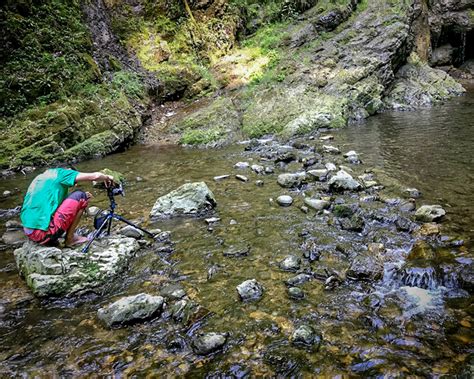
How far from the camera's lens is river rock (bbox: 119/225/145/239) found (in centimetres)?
514

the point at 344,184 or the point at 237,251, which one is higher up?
the point at 237,251

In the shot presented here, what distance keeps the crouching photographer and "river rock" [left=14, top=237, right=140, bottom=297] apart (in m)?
0.20

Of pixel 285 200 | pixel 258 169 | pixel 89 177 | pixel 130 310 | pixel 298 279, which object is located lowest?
pixel 258 169

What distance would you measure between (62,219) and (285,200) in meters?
3.44

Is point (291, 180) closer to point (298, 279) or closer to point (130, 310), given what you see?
point (298, 279)

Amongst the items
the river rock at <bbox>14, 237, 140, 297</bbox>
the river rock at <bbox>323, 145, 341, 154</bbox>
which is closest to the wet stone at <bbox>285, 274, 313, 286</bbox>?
the river rock at <bbox>14, 237, 140, 297</bbox>

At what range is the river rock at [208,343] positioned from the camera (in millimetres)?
2873

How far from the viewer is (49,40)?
1288 cm

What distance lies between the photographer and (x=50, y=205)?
4141 mm

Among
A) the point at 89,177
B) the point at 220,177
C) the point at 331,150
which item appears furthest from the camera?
the point at 331,150

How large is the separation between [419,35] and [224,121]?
1576 centimetres

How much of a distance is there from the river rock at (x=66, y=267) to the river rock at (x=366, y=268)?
2753 mm

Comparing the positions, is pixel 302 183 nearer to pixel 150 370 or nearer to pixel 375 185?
pixel 375 185

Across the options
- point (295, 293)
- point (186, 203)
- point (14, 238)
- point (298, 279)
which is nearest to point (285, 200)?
point (186, 203)
